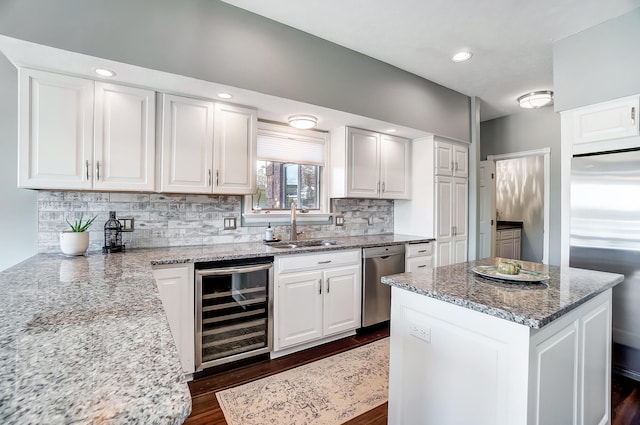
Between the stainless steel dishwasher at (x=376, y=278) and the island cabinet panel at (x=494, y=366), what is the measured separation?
1495 mm

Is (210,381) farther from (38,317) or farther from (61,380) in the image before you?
(61,380)

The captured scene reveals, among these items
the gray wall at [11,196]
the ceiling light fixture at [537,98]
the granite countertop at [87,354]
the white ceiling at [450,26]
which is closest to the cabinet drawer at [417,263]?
the white ceiling at [450,26]

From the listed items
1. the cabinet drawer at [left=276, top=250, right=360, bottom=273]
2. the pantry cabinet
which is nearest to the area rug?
the cabinet drawer at [left=276, top=250, right=360, bottom=273]

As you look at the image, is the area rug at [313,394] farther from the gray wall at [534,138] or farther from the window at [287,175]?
the gray wall at [534,138]

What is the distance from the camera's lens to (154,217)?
8.41ft

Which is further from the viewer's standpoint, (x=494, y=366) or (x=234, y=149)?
(x=234, y=149)

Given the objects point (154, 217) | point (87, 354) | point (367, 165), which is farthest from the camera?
point (367, 165)

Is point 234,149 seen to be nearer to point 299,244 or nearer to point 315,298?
point 299,244

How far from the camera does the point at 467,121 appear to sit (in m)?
3.96

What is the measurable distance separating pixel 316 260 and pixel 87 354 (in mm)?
2094

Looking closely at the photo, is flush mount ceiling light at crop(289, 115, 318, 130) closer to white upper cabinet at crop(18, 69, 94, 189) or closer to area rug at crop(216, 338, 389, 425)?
white upper cabinet at crop(18, 69, 94, 189)

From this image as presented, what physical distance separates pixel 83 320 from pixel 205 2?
2211 mm

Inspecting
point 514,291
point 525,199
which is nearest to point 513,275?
point 514,291

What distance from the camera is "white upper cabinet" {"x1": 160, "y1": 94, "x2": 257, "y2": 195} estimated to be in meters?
2.32
